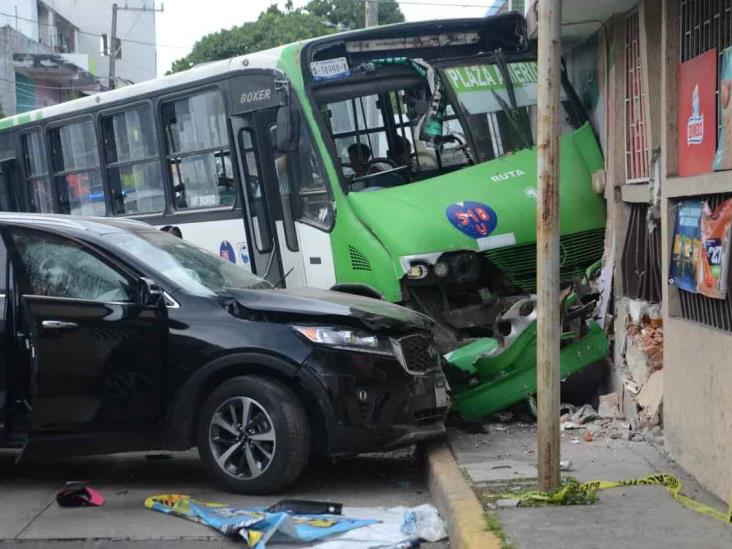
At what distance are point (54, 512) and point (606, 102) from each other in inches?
236

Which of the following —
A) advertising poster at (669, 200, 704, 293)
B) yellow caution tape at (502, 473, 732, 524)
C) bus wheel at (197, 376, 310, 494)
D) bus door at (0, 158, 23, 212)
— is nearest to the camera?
yellow caution tape at (502, 473, 732, 524)

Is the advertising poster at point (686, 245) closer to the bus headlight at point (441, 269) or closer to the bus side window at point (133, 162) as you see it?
the bus headlight at point (441, 269)

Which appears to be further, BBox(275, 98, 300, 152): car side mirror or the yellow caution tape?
BBox(275, 98, 300, 152): car side mirror

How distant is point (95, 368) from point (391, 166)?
4.06 m

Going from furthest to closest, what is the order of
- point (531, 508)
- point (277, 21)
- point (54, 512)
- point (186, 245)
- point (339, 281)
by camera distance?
1. point (277, 21)
2. point (339, 281)
3. point (186, 245)
4. point (54, 512)
5. point (531, 508)

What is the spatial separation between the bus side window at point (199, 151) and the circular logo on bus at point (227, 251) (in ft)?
1.34

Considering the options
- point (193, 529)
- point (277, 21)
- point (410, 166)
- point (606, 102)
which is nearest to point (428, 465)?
point (193, 529)

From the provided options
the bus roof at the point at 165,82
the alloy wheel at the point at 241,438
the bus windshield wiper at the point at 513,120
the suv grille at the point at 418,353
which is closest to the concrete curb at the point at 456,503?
the suv grille at the point at 418,353

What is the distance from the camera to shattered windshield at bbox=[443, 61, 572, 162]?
9.62m

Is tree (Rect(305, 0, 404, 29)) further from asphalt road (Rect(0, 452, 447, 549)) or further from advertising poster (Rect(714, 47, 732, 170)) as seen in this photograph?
advertising poster (Rect(714, 47, 732, 170))

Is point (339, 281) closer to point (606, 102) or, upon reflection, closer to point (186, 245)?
point (186, 245)

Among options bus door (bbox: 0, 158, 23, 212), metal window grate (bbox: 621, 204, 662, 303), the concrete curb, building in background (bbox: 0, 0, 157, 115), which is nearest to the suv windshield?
the concrete curb

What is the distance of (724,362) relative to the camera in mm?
5734

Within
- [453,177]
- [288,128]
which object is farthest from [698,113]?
[288,128]
